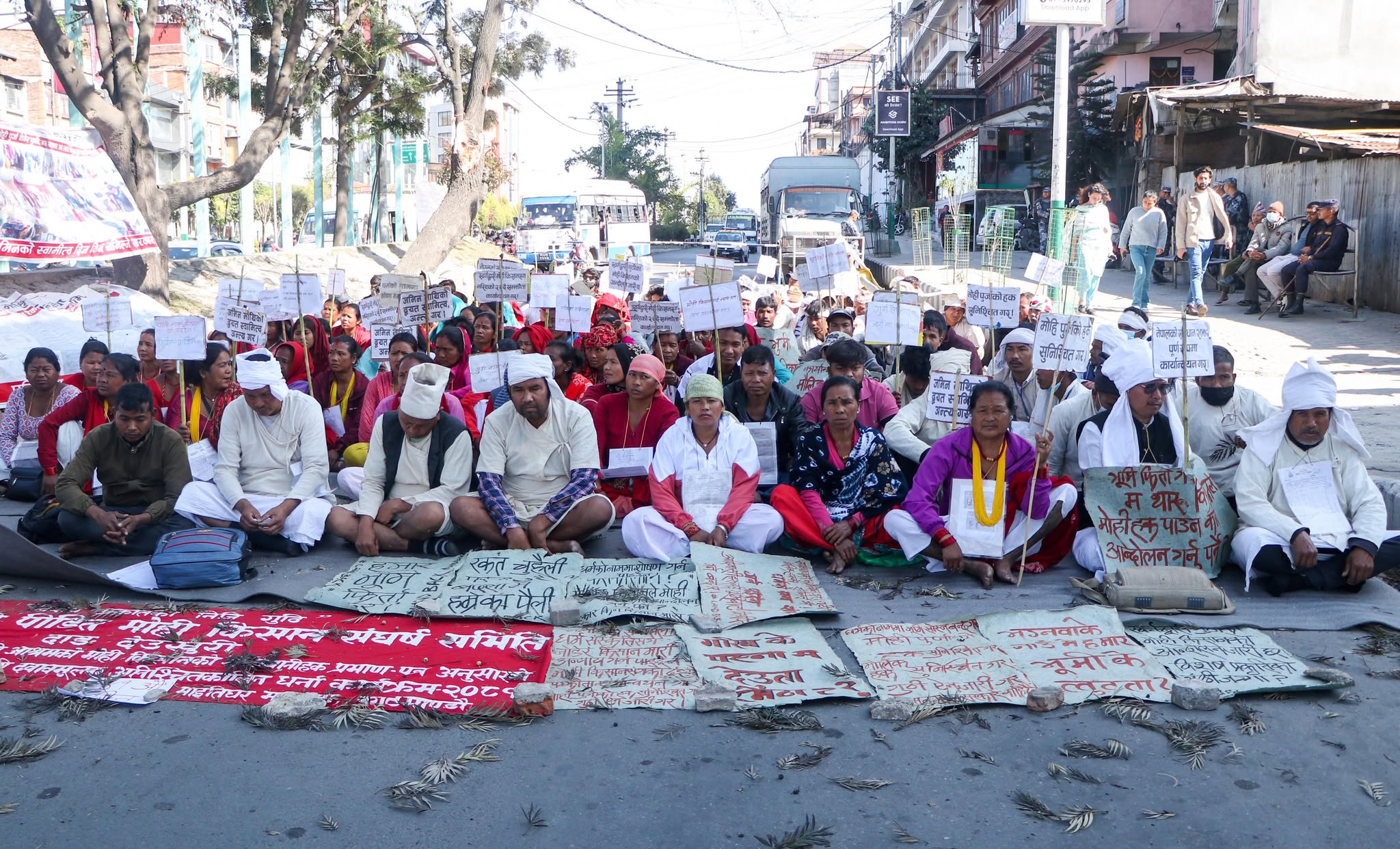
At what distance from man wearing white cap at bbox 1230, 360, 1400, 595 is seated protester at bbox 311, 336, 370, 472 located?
18.9 feet

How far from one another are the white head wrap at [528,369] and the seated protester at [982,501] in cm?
197

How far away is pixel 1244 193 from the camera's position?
58.3 feet

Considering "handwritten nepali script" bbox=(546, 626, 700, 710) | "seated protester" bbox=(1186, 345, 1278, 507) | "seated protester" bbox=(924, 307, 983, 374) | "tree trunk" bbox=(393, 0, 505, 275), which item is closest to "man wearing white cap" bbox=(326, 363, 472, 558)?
"handwritten nepali script" bbox=(546, 626, 700, 710)

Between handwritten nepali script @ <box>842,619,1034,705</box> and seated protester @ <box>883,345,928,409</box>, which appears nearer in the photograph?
handwritten nepali script @ <box>842,619,1034,705</box>

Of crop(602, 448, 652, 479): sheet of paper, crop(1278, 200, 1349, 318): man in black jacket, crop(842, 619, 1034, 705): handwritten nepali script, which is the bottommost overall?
crop(842, 619, 1034, 705): handwritten nepali script

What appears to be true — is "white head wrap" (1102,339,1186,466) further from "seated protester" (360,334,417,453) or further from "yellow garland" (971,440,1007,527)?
"seated protester" (360,334,417,453)

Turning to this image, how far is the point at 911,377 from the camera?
761cm

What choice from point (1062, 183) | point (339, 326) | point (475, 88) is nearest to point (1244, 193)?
point (1062, 183)

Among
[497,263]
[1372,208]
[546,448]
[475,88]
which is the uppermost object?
[475,88]

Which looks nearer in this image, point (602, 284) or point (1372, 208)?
point (1372, 208)

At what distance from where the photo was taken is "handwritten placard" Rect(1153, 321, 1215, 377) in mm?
5660

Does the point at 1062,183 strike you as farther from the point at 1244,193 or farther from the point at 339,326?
the point at 339,326

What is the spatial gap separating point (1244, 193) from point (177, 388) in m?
15.8

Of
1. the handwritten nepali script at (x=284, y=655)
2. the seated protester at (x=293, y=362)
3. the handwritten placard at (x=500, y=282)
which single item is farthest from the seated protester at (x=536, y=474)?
the seated protester at (x=293, y=362)
